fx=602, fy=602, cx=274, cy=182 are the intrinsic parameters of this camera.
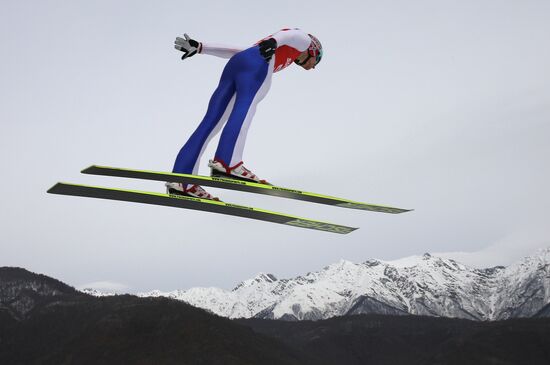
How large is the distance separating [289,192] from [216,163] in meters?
1.12

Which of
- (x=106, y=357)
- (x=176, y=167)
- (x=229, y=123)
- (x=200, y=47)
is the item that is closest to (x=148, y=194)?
(x=176, y=167)

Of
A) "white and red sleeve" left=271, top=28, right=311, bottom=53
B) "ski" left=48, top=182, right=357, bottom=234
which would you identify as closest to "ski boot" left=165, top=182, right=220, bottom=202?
"ski" left=48, top=182, right=357, bottom=234

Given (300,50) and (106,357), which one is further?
(106,357)

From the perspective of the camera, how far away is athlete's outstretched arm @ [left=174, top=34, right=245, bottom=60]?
8.92 meters

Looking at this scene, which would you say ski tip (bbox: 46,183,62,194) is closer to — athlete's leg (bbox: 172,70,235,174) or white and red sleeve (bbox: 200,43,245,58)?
athlete's leg (bbox: 172,70,235,174)

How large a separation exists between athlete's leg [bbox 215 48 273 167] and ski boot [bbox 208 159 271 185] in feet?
0.20

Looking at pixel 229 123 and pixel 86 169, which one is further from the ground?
pixel 229 123

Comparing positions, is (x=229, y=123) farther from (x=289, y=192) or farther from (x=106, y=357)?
(x=106, y=357)

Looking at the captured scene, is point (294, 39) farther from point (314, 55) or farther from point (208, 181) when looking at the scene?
point (208, 181)

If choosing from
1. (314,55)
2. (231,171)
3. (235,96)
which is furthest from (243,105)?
(314,55)

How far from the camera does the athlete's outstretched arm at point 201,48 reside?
8.92 meters

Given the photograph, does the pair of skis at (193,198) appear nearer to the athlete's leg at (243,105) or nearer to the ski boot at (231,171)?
the ski boot at (231,171)

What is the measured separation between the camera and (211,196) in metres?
9.27

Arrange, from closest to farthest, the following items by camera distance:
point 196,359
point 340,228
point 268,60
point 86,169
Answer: point 86,169, point 268,60, point 340,228, point 196,359
